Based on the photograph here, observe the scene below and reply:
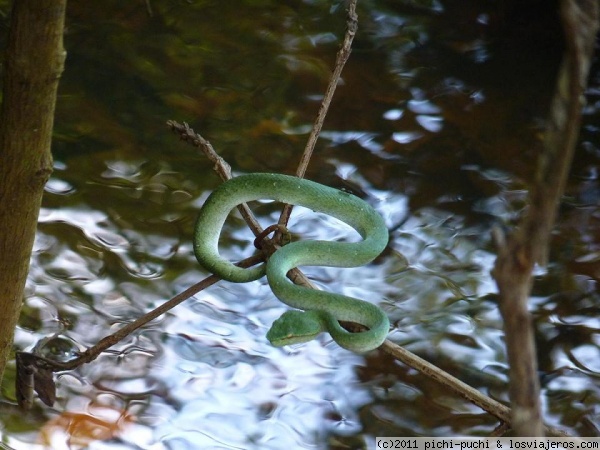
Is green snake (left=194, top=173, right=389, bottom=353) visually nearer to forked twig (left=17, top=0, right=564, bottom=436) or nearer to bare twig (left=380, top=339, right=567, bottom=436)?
forked twig (left=17, top=0, right=564, bottom=436)

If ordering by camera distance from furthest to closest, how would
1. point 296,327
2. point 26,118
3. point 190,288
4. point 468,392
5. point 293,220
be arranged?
1. point 293,220
2. point 296,327
3. point 190,288
4. point 468,392
5. point 26,118

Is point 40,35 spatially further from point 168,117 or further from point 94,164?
point 168,117

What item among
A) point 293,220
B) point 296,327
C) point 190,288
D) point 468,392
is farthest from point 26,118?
point 293,220

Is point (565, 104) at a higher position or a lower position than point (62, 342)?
higher

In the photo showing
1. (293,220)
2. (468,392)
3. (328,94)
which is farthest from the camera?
(293,220)

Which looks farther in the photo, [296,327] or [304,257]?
[304,257]

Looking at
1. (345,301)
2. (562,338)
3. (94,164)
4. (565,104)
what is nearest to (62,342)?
(94,164)

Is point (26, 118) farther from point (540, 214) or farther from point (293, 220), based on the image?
point (293, 220)
